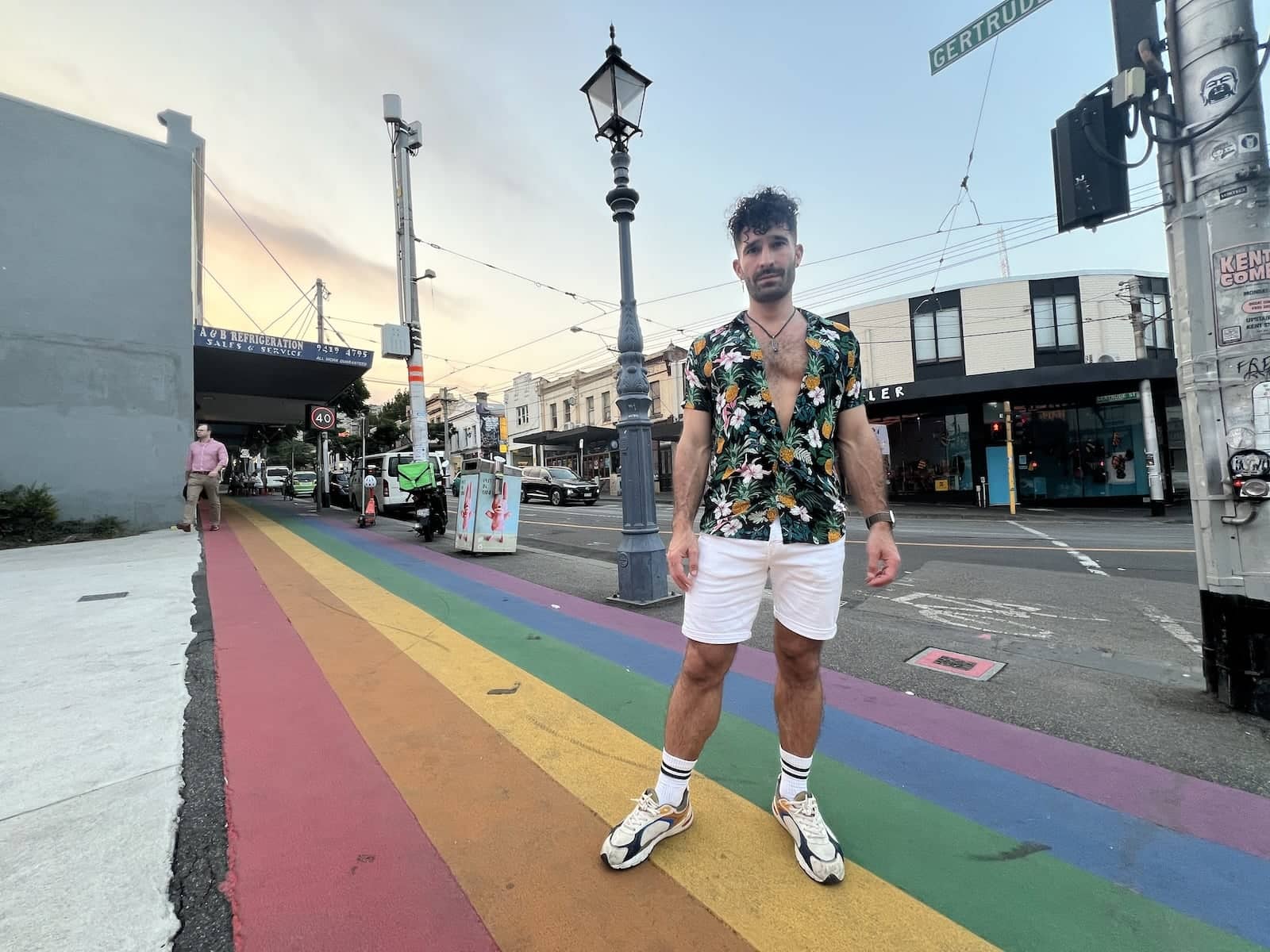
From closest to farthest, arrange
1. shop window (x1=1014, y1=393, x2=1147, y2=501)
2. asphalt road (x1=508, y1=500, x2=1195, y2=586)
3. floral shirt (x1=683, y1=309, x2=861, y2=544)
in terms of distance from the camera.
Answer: floral shirt (x1=683, y1=309, x2=861, y2=544) → asphalt road (x1=508, y1=500, x2=1195, y2=586) → shop window (x1=1014, y1=393, x2=1147, y2=501)

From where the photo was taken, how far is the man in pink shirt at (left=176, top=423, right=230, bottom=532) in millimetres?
9344

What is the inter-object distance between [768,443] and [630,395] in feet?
11.2

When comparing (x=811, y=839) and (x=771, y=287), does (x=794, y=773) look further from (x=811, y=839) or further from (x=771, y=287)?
(x=771, y=287)

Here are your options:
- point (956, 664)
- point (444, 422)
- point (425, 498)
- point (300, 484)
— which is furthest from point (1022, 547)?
point (444, 422)

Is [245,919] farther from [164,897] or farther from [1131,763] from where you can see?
[1131,763]

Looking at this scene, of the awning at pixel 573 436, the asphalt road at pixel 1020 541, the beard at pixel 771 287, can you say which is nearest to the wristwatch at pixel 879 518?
the beard at pixel 771 287

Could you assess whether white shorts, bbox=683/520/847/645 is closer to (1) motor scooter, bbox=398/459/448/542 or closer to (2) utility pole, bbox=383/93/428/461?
(1) motor scooter, bbox=398/459/448/542

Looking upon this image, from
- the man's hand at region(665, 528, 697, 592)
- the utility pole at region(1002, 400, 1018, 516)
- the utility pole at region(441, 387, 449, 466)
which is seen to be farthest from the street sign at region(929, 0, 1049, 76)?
the utility pole at region(441, 387, 449, 466)

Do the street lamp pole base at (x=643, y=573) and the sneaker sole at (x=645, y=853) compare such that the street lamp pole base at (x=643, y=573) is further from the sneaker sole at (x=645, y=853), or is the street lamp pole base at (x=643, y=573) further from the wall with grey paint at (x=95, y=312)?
the wall with grey paint at (x=95, y=312)

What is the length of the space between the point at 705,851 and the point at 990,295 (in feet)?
77.4

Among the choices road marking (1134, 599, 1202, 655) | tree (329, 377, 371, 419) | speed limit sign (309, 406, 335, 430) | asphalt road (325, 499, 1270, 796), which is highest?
tree (329, 377, 371, 419)

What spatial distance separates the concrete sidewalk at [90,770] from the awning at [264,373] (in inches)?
335

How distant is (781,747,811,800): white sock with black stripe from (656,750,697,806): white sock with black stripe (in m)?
0.31

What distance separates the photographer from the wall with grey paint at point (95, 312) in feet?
28.9
